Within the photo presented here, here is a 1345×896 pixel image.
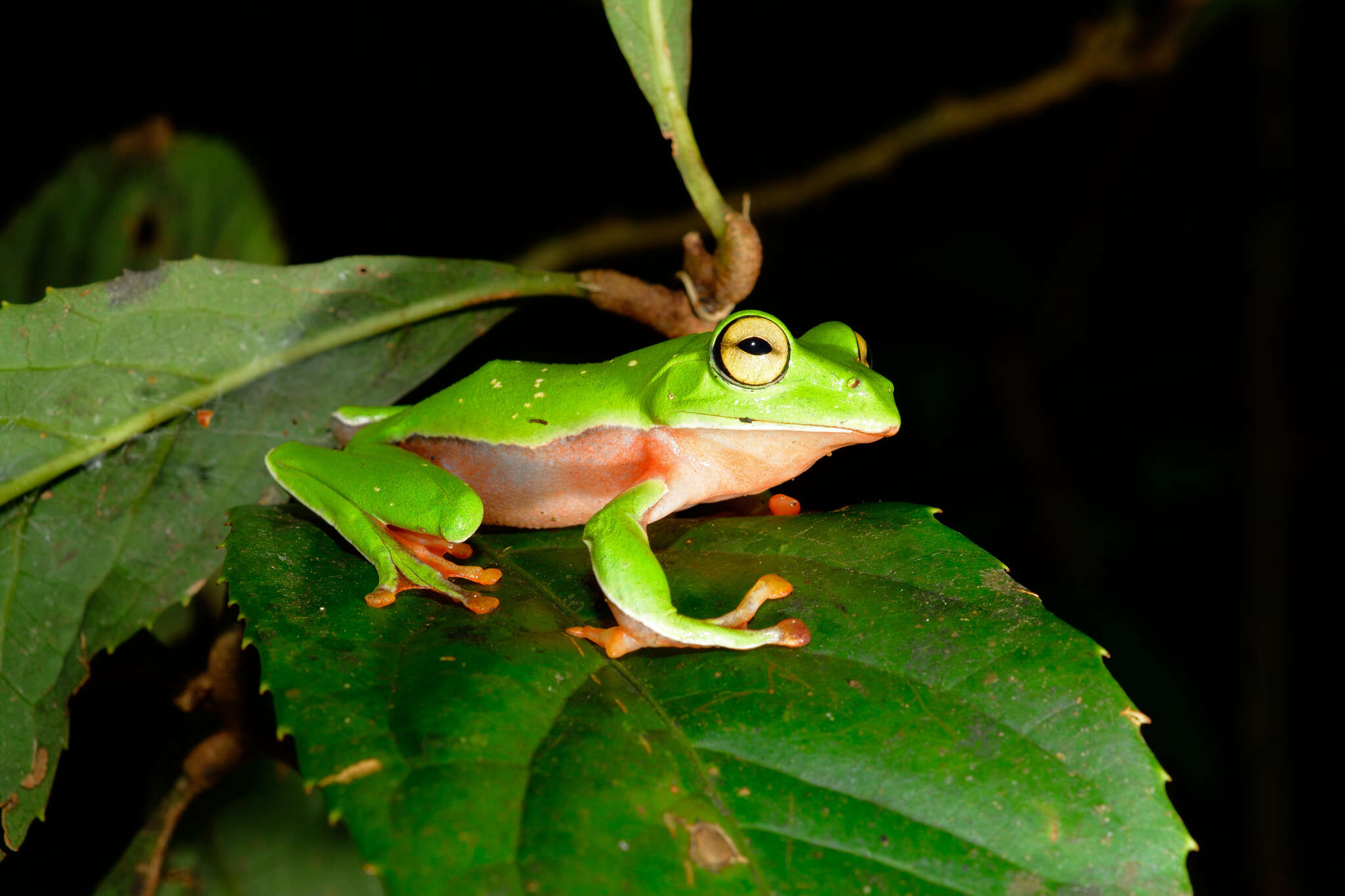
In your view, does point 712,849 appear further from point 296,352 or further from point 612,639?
point 296,352

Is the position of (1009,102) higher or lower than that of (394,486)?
higher

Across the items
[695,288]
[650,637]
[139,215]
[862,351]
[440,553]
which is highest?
[695,288]

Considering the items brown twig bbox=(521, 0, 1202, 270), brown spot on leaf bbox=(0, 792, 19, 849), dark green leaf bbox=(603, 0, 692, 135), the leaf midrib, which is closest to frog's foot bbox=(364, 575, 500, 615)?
the leaf midrib

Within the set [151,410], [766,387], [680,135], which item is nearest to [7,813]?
[151,410]

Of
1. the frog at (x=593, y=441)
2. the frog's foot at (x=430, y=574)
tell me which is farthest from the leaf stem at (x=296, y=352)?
the frog's foot at (x=430, y=574)

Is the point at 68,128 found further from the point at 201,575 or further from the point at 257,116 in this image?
the point at 201,575

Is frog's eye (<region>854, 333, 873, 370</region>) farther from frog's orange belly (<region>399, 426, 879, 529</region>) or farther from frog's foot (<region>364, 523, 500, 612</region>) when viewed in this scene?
frog's foot (<region>364, 523, 500, 612</region>)

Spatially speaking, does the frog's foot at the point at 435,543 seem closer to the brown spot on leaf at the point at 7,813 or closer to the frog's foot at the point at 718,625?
the frog's foot at the point at 718,625
